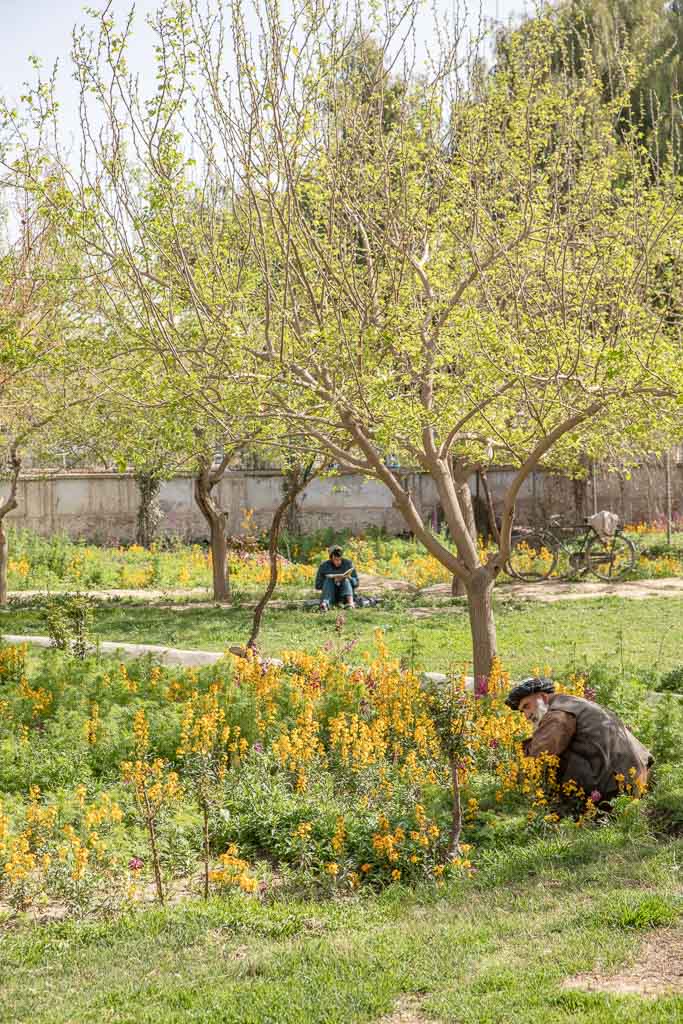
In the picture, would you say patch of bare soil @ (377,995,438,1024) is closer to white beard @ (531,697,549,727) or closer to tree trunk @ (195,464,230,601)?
white beard @ (531,697,549,727)

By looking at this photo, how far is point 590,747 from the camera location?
21.6 feet

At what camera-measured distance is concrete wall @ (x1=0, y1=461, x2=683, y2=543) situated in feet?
77.2

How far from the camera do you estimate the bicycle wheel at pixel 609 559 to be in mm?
17781

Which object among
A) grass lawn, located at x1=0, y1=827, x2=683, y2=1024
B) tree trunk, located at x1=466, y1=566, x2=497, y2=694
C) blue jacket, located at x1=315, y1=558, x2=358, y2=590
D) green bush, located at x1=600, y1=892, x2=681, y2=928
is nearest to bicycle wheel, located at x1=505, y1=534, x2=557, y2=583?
blue jacket, located at x1=315, y1=558, x2=358, y2=590

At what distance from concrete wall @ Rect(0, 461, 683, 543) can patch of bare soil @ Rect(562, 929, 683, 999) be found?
19066mm

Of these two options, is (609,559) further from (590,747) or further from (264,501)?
(590,747)

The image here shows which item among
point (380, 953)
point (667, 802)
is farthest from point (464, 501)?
point (380, 953)

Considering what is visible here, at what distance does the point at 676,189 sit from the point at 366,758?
4.87 meters

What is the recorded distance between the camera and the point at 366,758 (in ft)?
22.5

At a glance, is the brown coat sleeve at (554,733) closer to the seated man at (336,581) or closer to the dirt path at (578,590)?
the seated man at (336,581)

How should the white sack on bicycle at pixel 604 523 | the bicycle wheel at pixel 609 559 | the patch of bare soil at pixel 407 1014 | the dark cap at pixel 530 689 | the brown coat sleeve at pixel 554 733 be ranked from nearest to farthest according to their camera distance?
the patch of bare soil at pixel 407 1014, the brown coat sleeve at pixel 554 733, the dark cap at pixel 530 689, the white sack on bicycle at pixel 604 523, the bicycle wheel at pixel 609 559

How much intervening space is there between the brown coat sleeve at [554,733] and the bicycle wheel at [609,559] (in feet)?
36.3

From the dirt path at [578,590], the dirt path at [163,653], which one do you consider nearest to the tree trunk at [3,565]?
the dirt path at [163,653]

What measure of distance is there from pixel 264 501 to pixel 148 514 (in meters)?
2.57
